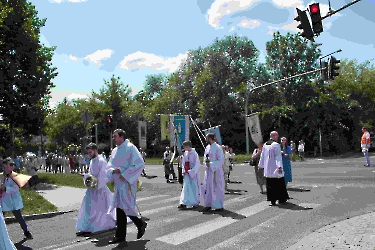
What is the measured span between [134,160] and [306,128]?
38.7 metres

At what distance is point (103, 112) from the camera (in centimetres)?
6091

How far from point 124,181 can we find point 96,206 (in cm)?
113

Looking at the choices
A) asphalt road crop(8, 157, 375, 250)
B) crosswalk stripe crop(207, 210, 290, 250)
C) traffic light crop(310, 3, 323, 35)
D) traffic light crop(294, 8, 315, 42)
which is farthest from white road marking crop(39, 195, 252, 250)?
traffic light crop(310, 3, 323, 35)

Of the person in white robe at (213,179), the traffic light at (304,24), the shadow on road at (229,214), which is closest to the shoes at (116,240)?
the shadow on road at (229,214)

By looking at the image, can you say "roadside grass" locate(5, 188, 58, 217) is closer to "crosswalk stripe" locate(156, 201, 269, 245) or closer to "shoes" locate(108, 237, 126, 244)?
"shoes" locate(108, 237, 126, 244)

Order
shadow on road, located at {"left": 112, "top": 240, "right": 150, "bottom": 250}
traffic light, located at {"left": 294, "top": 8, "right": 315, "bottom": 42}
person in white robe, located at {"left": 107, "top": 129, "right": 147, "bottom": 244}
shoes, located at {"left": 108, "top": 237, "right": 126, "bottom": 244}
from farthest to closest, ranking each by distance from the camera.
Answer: traffic light, located at {"left": 294, "top": 8, "right": 315, "bottom": 42}
person in white robe, located at {"left": 107, "top": 129, "right": 147, "bottom": 244}
shoes, located at {"left": 108, "top": 237, "right": 126, "bottom": 244}
shadow on road, located at {"left": 112, "top": 240, "right": 150, "bottom": 250}

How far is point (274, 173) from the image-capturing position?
10.0 metres

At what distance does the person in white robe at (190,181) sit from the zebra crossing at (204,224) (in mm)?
274

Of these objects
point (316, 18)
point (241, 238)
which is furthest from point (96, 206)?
point (316, 18)

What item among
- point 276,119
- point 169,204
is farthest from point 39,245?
point 276,119

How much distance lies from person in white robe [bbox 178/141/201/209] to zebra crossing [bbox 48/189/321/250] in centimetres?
27

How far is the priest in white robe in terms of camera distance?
9.94 meters

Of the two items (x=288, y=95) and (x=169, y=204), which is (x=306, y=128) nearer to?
(x=288, y=95)

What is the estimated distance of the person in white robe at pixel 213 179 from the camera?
9383mm
